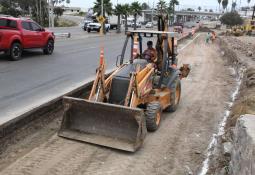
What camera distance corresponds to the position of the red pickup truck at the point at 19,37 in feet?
58.5

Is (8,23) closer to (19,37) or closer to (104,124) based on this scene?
(19,37)

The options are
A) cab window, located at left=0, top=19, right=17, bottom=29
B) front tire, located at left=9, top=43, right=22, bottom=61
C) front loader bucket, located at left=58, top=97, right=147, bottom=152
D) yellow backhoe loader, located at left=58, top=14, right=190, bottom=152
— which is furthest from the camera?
cab window, located at left=0, top=19, right=17, bottom=29

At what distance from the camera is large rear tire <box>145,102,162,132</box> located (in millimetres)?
8422

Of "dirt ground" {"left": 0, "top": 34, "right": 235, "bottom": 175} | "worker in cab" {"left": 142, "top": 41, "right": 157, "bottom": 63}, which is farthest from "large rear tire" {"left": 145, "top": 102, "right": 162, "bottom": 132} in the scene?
"worker in cab" {"left": 142, "top": 41, "right": 157, "bottom": 63}

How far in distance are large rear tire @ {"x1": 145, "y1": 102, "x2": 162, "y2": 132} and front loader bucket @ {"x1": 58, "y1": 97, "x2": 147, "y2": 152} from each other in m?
0.92

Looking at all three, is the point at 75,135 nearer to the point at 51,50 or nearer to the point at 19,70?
the point at 19,70

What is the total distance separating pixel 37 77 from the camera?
46.0 ft

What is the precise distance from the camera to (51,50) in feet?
71.1

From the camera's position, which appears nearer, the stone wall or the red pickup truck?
the stone wall

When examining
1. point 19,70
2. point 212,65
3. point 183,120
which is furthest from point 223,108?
point 212,65

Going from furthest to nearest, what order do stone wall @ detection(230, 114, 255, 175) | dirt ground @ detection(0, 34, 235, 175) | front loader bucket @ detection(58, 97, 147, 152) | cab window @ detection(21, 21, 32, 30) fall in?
cab window @ detection(21, 21, 32, 30)
front loader bucket @ detection(58, 97, 147, 152)
dirt ground @ detection(0, 34, 235, 175)
stone wall @ detection(230, 114, 255, 175)

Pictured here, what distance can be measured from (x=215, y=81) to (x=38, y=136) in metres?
9.68

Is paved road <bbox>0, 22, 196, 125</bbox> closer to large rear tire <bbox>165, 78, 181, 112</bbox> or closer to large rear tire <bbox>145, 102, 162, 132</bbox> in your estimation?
large rear tire <bbox>145, 102, 162, 132</bbox>

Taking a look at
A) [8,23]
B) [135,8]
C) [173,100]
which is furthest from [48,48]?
[135,8]
